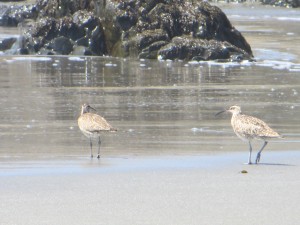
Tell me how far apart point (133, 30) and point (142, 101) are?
8416 mm

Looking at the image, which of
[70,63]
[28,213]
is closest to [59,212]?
[28,213]

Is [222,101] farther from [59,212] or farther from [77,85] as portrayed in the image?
[59,212]

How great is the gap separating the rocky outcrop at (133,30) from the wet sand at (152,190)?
1207 centimetres

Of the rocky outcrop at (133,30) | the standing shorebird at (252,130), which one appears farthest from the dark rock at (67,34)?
the standing shorebird at (252,130)

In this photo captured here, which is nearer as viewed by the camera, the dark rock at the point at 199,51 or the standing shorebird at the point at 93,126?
the standing shorebird at the point at 93,126

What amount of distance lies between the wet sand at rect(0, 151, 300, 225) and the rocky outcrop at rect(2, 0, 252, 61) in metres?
12.1

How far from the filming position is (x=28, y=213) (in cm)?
690

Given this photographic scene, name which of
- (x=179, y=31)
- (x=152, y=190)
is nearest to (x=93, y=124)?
(x=152, y=190)

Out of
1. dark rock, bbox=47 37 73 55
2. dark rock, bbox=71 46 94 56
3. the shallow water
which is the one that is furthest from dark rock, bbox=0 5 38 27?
the shallow water

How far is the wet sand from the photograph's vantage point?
6859 mm

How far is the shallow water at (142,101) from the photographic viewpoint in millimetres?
10320

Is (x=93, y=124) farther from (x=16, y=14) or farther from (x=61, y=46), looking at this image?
(x=16, y=14)

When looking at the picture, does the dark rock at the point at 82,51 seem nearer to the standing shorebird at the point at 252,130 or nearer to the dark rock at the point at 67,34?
the dark rock at the point at 67,34

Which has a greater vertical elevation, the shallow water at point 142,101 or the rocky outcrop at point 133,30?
the rocky outcrop at point 133,30
